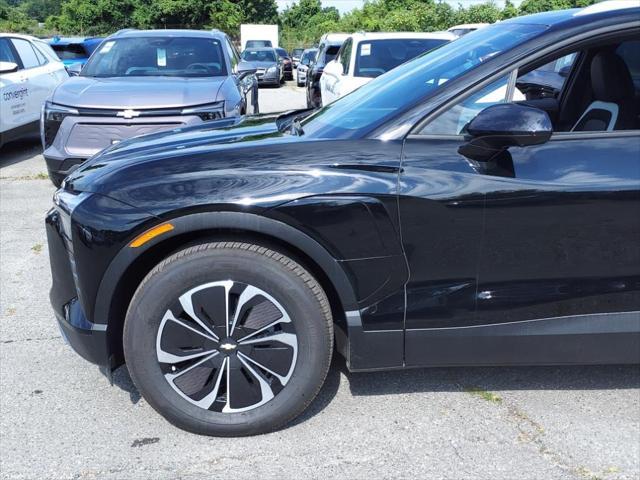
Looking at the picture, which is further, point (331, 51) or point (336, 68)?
point (331, 51)

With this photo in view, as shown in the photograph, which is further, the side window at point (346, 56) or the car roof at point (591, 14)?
the side window at point (346, 56)

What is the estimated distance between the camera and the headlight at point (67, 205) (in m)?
2.77

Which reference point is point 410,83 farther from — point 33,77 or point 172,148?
point 33,77

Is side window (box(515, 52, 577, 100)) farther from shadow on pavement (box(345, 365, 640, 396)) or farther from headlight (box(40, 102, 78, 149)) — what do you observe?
headlight (box(40, 102, 78, 149))

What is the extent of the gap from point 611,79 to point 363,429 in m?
2.14

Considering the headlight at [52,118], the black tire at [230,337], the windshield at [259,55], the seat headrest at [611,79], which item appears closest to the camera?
the black tire at [230,337]

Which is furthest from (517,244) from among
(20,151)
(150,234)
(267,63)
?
(267,63)

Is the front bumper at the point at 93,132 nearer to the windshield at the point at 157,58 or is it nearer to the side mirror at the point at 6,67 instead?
the windshield at the point at 157,58

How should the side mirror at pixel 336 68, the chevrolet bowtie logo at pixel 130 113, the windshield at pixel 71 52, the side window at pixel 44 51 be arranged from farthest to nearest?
the windshield at pixel 71 52, the side window at pixel 44 51, the side mirror at pixel 336 68, the chevrolet bowtie logo at pixel 130 113

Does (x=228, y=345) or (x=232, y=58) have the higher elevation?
(x=232, y=58)

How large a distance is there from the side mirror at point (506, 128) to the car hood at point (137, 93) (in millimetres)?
4084

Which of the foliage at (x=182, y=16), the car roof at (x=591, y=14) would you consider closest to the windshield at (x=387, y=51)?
the car roof at (x=591, y=14)

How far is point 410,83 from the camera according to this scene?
A: 10.2 ft

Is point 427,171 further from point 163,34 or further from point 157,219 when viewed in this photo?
point 163,34
